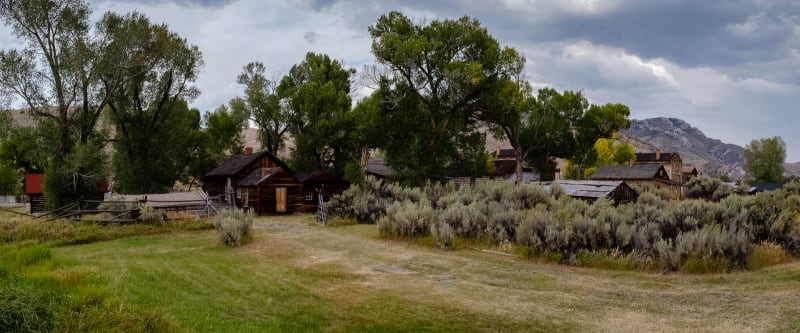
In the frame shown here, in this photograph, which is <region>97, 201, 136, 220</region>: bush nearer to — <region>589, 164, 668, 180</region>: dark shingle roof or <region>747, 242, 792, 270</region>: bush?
<region>747, 242, 792, 270</region>: bush

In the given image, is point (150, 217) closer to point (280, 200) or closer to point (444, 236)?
point (280, 200)

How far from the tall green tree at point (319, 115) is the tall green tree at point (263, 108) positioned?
3.61 ft

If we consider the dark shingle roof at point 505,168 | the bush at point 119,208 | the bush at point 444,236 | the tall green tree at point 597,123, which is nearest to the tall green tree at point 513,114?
the tall green tree at point 597,123

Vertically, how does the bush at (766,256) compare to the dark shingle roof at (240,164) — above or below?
below

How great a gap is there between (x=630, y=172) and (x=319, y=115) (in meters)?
34.3

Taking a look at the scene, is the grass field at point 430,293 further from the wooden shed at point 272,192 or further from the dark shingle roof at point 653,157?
the dark shingle roof at point 653,157

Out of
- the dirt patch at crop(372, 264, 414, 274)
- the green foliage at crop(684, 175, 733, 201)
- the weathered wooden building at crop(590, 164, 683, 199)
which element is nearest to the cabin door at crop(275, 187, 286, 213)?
the dirt patch at crop(372, 264, 414, 274)

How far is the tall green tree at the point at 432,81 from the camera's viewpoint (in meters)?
37.0

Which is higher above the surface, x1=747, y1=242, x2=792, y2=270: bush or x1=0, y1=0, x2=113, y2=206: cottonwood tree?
x1=0, y1=0, x2=113, y2=206: cottonwood tree

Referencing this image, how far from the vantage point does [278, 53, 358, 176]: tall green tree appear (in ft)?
146

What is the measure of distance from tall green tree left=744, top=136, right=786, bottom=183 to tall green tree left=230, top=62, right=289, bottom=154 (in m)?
79.6

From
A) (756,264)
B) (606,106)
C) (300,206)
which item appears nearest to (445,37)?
(300,206)

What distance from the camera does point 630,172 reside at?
56656 millimetres

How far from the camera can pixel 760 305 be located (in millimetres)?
9594
